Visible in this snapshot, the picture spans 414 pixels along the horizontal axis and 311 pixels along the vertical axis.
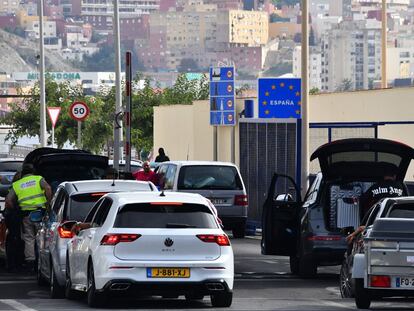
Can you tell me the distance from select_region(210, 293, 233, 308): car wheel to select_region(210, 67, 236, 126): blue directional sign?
2697 cm

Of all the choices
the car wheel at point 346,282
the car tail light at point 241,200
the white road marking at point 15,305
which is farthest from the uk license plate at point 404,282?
the car tail light at point 241,200

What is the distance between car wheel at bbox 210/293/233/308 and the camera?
19.9 metres

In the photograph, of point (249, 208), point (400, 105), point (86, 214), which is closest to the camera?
point (86, 214)

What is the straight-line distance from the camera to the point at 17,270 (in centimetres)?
2745

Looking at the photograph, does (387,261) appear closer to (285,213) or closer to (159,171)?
(285,213)

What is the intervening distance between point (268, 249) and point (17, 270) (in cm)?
413

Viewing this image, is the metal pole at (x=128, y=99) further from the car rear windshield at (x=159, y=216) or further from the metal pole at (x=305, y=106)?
the car rear windshield at (x=159, y=216)

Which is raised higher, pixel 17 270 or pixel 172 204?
pixel 172 204

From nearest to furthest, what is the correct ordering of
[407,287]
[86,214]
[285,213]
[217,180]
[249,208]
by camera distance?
1. [407,287]
2. [86,214]
3. [285,213]
4. [217,180]
5. [249,208]

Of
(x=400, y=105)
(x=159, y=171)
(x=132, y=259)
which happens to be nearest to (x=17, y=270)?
(x=132, y=259)

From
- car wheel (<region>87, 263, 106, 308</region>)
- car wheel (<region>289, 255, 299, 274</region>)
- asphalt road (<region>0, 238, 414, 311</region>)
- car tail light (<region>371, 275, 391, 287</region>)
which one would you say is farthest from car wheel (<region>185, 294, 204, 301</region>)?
car wheel (<region>289, 255, 299, 274</region>)

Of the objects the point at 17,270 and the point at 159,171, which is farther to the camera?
the point at 159,171

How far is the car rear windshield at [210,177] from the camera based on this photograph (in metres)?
36.2

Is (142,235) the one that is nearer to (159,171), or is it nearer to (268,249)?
(268,249)
